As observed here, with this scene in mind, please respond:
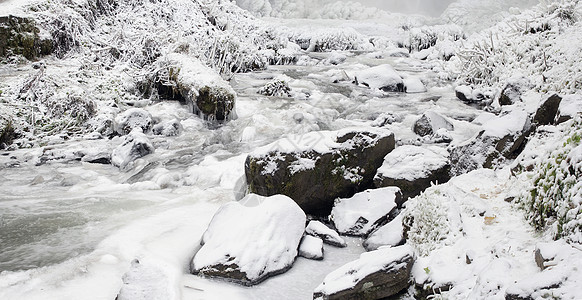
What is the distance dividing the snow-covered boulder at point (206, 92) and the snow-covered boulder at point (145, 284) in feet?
20.4

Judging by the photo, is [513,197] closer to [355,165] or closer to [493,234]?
[493,234]

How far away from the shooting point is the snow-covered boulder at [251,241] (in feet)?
12.1

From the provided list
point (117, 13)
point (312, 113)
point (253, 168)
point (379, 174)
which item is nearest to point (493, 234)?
point (379, 174)

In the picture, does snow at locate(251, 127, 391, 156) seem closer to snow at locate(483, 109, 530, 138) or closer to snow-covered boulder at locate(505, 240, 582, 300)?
snow at locate(483, 109, 530, 138)

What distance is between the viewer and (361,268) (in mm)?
3215

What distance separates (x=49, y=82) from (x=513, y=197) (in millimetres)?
9821

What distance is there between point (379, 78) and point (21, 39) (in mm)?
10646

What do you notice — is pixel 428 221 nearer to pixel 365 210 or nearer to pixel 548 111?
pixel 365 210

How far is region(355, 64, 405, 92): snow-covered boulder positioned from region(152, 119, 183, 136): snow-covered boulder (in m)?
Result: 6.89

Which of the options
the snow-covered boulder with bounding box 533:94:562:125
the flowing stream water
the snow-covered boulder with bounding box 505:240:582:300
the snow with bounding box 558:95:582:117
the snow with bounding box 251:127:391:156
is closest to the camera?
the snow-covered boulder with bounding box 505:240:582:300

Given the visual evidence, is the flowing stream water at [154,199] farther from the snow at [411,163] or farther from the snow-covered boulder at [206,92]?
the snow at [411,163]

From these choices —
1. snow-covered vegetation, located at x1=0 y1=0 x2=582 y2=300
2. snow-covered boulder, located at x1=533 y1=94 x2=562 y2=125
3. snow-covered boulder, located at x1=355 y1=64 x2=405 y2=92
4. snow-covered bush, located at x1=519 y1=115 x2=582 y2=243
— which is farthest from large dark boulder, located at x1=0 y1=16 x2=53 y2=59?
snow-covered bush, located at x1=519 y1=115 x2=582 y2=243

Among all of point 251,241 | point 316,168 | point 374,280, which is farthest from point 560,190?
point 316,168

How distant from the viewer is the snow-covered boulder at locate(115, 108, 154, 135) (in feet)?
28.5
